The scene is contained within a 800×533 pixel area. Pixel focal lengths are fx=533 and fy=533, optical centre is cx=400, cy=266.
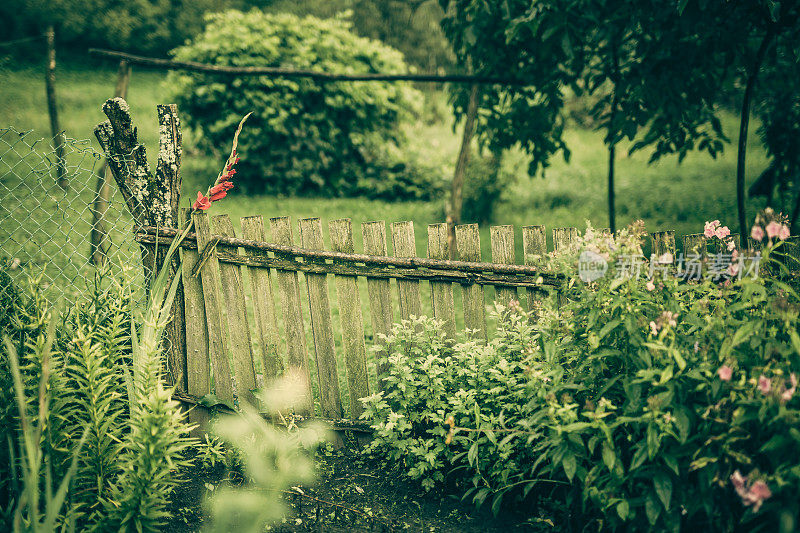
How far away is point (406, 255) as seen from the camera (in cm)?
283

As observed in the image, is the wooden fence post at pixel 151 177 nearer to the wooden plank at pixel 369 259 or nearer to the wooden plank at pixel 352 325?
the wooden plank at pixel 369 259

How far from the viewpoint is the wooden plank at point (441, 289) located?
109 inches

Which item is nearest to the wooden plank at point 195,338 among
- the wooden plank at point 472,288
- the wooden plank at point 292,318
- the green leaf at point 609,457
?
the wooden plank at point 292,318

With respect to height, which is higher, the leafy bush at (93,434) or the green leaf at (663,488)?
the leafy bush at (93,434)

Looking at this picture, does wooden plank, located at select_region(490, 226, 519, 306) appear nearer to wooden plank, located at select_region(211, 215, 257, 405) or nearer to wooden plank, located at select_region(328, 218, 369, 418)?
wooden plank, located at select_region(328, 218, 369, 418)

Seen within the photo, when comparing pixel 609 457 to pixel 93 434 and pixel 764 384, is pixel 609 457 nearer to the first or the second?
pixel 764 384

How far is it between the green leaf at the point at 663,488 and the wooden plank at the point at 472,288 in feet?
3.63

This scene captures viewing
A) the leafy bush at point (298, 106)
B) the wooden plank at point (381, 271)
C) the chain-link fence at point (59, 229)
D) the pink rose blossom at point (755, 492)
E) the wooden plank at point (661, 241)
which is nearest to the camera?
the pink rose blossom at point (755, 492)

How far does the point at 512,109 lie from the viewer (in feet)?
18.3

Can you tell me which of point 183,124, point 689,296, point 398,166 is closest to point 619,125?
point 689,296

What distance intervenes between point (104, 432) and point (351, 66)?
7.57 meters

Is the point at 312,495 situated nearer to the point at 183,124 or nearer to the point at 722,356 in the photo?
the point at 722,356

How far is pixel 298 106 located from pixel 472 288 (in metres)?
6.10

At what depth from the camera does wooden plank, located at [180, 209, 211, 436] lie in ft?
9.57
